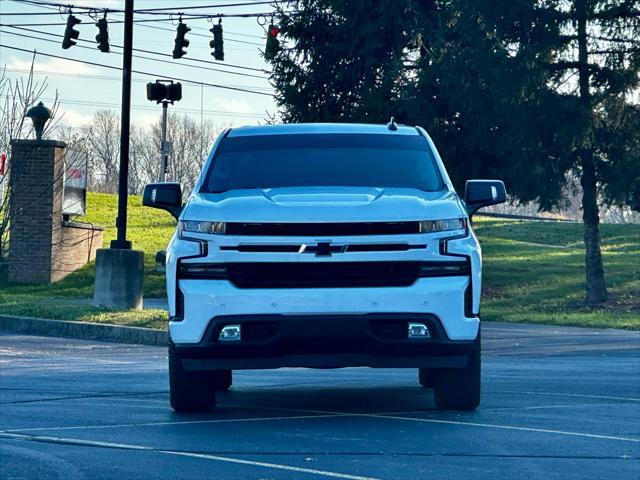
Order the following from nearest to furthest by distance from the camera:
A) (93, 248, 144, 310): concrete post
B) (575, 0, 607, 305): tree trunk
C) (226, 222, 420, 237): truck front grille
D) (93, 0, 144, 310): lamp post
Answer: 1. (226, 222, 420, 237): truck front grille
2. (93, 0, 144, 310): lamp post
3. (93, 248, 144, 310): concrete post
4. (575, 0, 607, 305): tree trunk

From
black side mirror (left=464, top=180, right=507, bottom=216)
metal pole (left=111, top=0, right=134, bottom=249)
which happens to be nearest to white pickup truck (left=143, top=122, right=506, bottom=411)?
black side mirror (left=464, top=180, right=507, bottom=216)

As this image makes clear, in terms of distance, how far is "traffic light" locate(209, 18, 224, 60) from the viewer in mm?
35281

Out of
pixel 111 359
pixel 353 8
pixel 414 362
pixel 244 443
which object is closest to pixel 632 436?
pixel 414 362

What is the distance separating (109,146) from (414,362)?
130676 mm

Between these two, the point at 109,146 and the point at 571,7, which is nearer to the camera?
the point at 571,7

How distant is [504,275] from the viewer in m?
38.0

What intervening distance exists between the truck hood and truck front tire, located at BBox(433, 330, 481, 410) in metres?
1.17

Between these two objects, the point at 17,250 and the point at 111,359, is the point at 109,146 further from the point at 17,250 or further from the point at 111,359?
the point at 111,359

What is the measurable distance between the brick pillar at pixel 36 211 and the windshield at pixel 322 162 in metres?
20.5

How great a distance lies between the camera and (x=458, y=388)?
9.85 m

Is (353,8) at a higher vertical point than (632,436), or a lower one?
higher

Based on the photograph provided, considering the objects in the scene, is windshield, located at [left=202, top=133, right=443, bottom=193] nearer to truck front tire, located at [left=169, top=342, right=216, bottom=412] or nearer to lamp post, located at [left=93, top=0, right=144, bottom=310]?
truck front tire, located at [left=169, top=342, right=216, bottom=412]

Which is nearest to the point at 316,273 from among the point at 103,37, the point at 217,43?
the point at 103,37

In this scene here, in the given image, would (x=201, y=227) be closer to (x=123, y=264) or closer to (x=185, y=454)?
(x=185, y=454)
